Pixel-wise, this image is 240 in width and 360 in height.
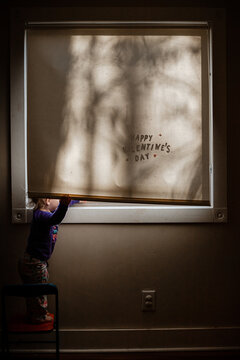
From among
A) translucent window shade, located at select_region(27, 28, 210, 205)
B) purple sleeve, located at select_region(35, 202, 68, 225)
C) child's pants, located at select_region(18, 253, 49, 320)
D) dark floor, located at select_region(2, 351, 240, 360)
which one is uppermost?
translucent window shade, located at select_region(27, 28, 210, 205)

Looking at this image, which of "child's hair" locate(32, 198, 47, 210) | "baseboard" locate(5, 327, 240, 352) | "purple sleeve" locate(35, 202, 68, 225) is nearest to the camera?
"purple sleeve" locate(35, 202, 68, 225)

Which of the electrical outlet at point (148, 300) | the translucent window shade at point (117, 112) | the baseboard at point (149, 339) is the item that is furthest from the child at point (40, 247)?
the electrical outlet at point (148, 300)

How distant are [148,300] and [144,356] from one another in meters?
0.37

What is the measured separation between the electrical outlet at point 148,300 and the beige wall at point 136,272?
32mm

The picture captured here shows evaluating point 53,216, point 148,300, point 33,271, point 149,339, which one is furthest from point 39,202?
point 149,339

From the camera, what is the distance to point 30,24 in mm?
2680

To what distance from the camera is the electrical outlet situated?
2.75 metres

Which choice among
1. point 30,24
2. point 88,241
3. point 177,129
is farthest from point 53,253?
point 30,24

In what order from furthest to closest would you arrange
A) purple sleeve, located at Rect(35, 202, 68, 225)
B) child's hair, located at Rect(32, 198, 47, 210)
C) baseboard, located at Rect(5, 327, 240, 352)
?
baseboard, located at Rect(5, 327, 240, 352) → child's hair, located at Rect(32, 198, 47, 210) → purple sleeve, located at Rect(35, 202, 68, 225)

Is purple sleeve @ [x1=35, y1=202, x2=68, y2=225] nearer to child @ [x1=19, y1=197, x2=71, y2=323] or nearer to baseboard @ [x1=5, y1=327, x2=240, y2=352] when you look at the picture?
child @ [x1=19, y1=197, x2=71, y2=323]

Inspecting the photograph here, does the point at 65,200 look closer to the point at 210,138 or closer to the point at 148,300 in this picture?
the point at 148,300

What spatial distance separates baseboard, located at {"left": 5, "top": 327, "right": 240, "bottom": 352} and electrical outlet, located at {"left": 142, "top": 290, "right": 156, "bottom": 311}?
0.16 m

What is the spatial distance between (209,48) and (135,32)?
526 mm

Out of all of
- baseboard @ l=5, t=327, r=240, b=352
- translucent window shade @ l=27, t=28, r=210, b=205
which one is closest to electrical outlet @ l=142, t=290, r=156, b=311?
baseboard @ l=5, t=327, r=240, b=352
